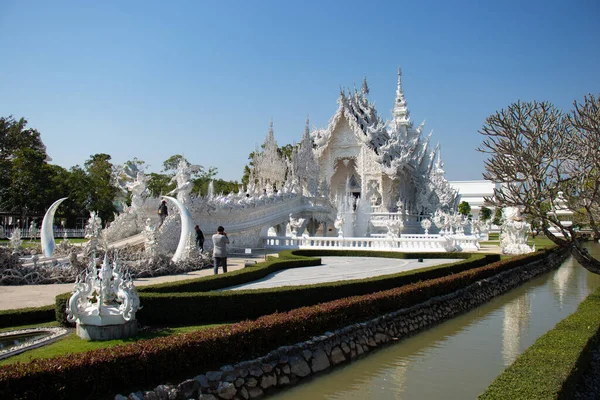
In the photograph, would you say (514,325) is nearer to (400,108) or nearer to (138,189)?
(138,189)

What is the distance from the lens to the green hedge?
724cm

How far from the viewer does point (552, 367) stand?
604 centimetres

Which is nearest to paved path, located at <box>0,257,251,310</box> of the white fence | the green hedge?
the green hedge

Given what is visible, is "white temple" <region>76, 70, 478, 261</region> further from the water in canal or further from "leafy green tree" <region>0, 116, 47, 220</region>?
"leafy green tree" <region>0, 116, 47, 220</region>

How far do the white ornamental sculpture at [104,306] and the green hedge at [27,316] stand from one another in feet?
4.05

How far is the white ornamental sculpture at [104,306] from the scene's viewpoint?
642 cm

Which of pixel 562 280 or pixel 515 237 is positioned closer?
pixel 562 280

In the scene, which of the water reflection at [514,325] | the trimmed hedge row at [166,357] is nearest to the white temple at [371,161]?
the water reflection at [514,325]

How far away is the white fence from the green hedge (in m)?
14.8

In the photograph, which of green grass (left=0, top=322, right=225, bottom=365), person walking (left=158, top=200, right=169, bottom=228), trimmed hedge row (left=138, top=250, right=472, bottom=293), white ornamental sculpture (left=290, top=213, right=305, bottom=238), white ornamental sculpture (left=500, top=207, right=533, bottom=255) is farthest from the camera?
white ornamental sculpture (left=290, top=213, right=305, bottom=238)

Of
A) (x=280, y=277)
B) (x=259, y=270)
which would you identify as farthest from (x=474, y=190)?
(x=259, y=270)

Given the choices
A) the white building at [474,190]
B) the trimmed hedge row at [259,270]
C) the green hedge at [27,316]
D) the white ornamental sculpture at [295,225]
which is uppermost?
the white building at [474,190]

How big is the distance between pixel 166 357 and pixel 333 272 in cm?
904

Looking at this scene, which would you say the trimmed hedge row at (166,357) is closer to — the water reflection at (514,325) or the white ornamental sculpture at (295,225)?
the water reflection at (514,325)
